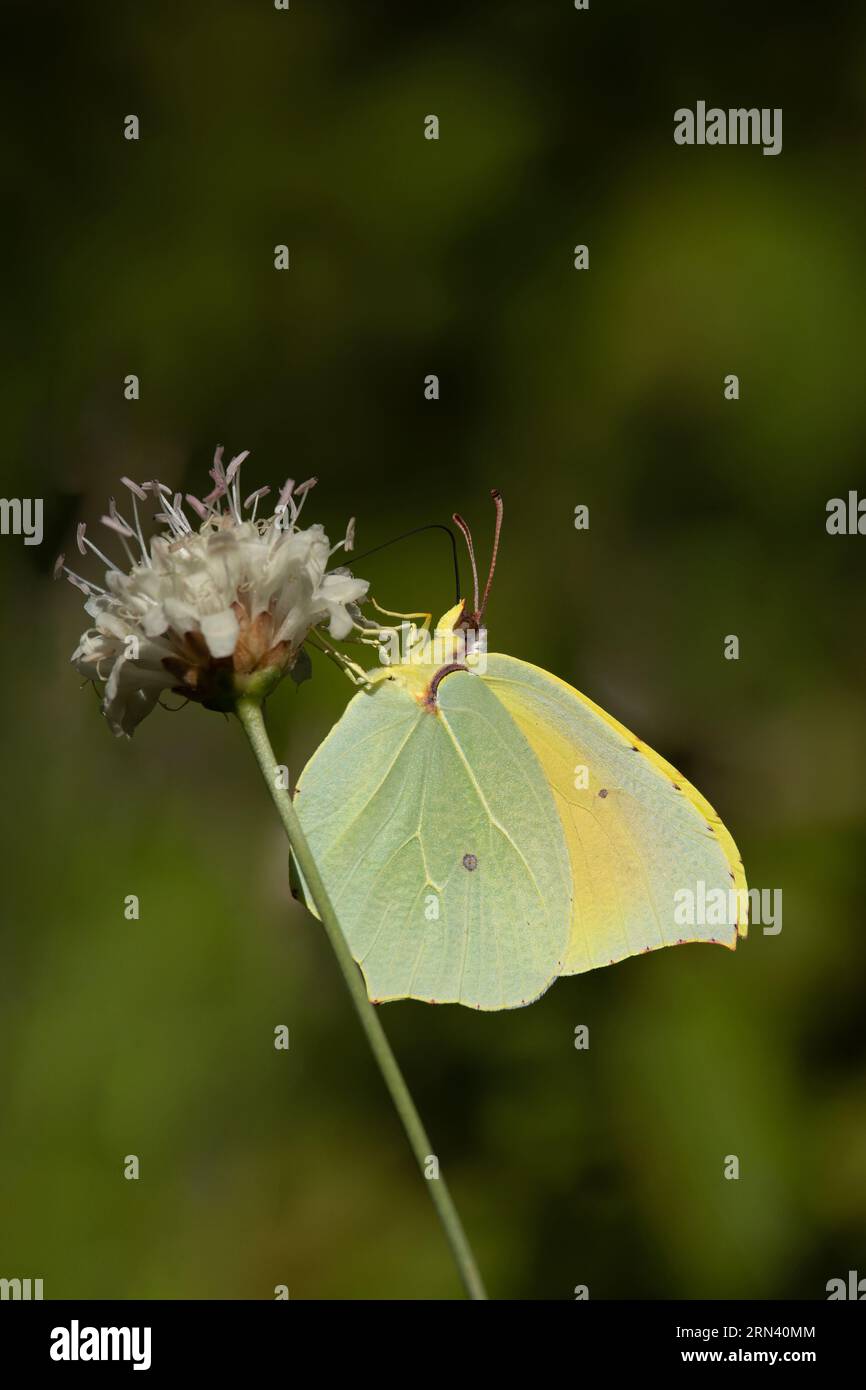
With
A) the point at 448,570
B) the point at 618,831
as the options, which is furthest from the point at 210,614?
the point at 448,570

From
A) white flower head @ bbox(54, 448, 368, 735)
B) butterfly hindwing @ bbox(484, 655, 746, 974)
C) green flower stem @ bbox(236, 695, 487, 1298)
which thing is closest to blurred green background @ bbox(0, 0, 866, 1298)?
butterfly hindwing @ bbox(484, 655, 746, 974)

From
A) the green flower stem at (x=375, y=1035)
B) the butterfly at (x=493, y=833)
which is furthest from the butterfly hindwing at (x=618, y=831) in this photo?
the green flower stem at (x=375, y=1035)

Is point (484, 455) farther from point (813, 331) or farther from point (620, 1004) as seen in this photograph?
point (620, 1004)

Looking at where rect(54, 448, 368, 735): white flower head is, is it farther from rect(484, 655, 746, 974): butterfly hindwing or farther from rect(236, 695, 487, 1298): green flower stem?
rect(484, 655, 746, 974): butterfly hindwing

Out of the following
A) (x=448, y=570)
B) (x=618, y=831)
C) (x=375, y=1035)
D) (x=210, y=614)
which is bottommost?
(x=375, y=1035)

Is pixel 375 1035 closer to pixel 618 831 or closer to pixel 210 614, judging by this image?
pixel 210 614
